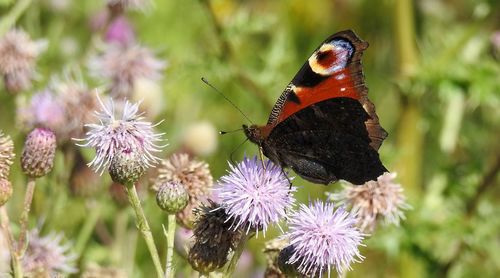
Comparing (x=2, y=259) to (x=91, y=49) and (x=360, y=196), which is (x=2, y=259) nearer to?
(x=360, y=196)

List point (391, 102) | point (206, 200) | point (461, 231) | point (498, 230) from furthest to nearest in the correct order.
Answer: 1. point (391, 102)
2. point (498, 230)
3. point (461, 231)
4. point (206, 200)

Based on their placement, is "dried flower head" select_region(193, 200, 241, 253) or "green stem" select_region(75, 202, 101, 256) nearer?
"dried flower head" select_region(193, 200, 241, 253)

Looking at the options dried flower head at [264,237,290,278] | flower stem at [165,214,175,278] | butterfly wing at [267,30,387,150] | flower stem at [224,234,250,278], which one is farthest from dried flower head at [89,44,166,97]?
flower stem at [224,234,250,278]

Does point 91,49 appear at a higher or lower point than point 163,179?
higher


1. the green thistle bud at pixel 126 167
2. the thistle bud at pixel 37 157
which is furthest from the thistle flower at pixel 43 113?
the green thistle bud at pixel 126 167

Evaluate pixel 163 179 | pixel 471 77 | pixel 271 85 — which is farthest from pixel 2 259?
pixel 471 77

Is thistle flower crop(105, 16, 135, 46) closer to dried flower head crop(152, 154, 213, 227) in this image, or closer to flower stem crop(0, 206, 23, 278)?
dried flower head crop(152, 154, 213, 227)

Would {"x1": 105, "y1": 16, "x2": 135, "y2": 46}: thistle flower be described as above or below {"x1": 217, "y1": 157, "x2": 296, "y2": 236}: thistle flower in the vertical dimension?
above
